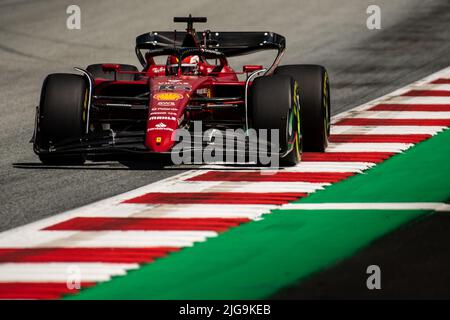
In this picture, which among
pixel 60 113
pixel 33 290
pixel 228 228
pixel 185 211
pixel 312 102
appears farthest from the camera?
pixel 312 102

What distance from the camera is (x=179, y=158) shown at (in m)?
10.6

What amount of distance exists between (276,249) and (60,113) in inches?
139

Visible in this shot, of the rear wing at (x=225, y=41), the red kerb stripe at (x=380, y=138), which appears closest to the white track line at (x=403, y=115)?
the red kerb stripe at (x=380, y=138)

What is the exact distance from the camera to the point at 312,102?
1127 centimetres

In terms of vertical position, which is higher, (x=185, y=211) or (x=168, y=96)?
(x=168, y=96)

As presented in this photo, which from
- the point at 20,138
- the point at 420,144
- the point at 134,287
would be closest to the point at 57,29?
the point at 20,138

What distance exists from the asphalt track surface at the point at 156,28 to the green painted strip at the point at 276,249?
183 centimetres

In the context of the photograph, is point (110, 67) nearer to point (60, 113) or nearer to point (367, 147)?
point (60, 113)

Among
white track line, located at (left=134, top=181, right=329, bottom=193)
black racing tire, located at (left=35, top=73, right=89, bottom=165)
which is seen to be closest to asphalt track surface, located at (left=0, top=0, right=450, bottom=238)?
black racing tire, located at (left=35, top=73, right=89, bottom=165)

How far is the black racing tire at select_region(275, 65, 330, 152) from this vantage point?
11266 millimetres

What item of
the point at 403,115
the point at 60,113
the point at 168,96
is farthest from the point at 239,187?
the point at 403,115

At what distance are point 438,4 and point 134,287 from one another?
18.0 meters

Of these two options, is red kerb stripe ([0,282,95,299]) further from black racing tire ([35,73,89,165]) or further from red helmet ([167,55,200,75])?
red helmet ([167,55,200,75])
